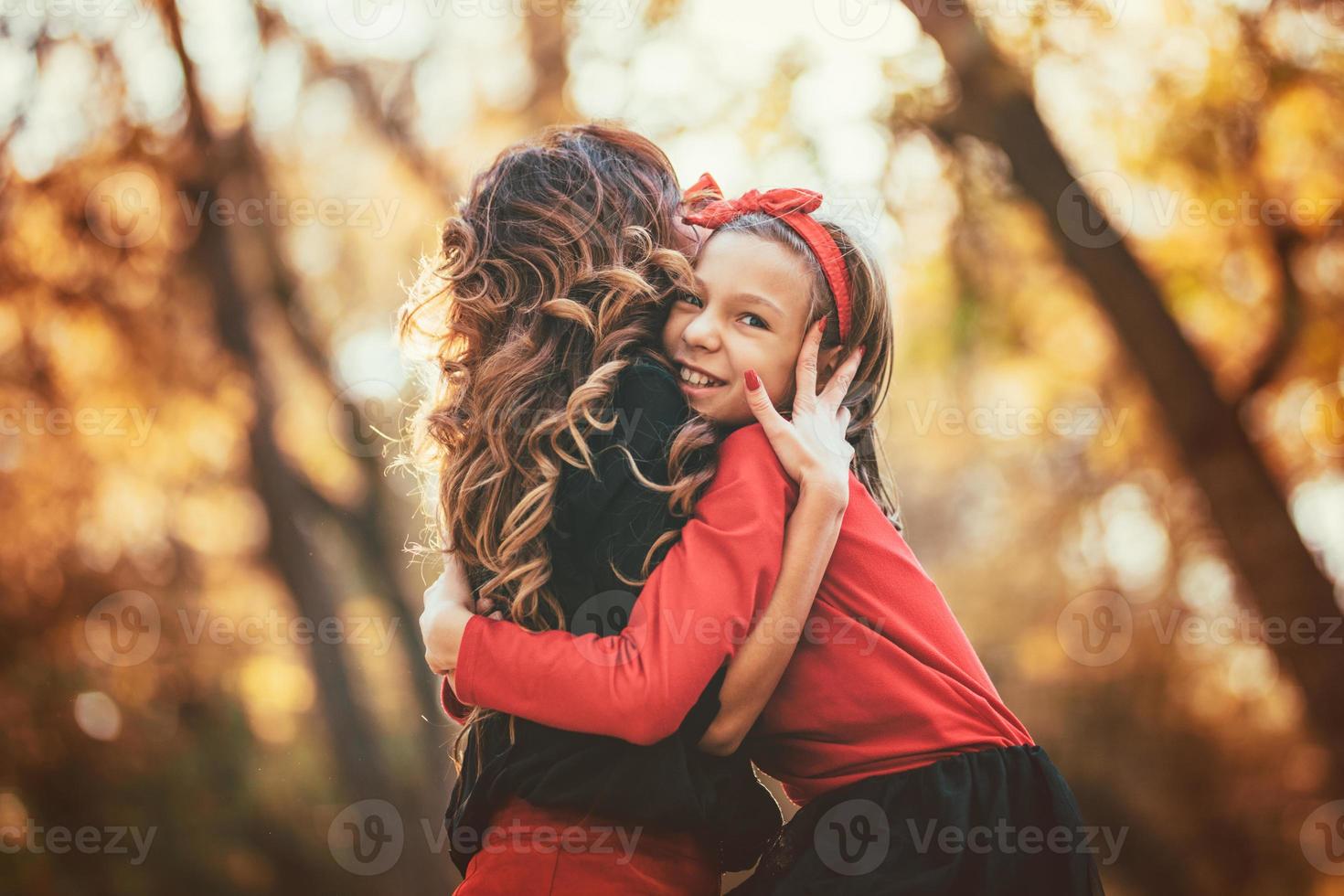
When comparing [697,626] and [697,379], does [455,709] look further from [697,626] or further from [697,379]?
[697,379]


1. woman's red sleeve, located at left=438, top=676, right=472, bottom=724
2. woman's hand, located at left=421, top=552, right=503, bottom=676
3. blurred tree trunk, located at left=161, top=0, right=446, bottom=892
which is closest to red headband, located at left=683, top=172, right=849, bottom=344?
woman's hand, located at left=421, top=552, right=503, bottom=676

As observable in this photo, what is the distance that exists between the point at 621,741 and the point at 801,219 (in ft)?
3.48

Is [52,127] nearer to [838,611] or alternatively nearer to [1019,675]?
[838,611]

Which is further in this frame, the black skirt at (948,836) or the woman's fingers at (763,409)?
the woman's fingers at (763,409)

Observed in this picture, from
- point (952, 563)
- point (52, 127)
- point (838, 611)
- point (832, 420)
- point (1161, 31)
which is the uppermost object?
point (52, 127)

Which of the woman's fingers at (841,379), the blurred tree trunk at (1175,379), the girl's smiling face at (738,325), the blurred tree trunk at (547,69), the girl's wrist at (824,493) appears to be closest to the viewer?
the girl's wrist at (824,493)

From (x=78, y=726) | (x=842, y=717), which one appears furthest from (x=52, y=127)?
(x=842, y=717)

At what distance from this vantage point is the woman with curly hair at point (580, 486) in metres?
1.88

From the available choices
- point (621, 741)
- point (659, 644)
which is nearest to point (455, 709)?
point (621, 741)

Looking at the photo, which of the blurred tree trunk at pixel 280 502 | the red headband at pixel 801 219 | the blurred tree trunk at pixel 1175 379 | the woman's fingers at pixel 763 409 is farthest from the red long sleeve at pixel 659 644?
the blurred tree trunk at pixel 280 502

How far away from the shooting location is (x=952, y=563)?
13961 mm

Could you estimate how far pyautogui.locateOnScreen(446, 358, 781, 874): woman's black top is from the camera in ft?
6.09

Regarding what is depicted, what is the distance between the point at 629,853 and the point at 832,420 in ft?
2.89

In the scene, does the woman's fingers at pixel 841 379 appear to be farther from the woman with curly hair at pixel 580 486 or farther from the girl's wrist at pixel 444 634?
the girl's wrist at pixel 444 634
